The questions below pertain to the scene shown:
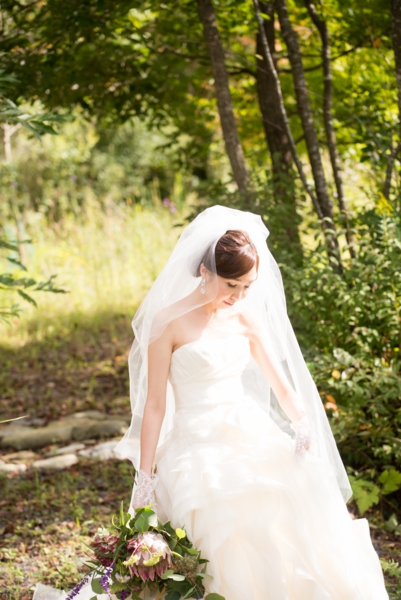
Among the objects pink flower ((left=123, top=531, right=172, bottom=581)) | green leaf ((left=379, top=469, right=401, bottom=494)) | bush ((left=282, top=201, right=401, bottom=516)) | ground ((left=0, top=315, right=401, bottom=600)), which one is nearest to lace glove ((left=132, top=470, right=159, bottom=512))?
pink flower ((left=123, top=531, right=172, bottom=581))

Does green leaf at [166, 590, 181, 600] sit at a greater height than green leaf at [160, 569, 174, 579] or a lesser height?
lesser

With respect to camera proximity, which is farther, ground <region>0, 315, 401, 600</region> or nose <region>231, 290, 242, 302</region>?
ground <region>0, 315, 401, 600</region>

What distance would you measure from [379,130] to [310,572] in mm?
3285

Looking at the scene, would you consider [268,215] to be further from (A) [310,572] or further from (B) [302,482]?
(A) [310,572]

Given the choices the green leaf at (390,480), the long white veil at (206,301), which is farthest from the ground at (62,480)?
the long white veil at (206,301)

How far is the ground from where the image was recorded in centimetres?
311

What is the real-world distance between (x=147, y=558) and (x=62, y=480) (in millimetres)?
2326

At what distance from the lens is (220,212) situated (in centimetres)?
265

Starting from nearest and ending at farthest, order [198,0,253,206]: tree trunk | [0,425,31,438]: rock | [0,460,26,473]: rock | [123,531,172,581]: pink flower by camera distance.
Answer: [123,531,172,581]: pink flower → [198,0,253,206]: tree trunk → [0,460,26,473]: rock → [0,425,31,438]: rock

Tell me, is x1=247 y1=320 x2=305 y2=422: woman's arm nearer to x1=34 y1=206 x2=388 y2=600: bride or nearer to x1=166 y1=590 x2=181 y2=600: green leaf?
x1=34 y1=206 x2=388 y2=600: bride

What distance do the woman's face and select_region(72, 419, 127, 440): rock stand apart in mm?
2635

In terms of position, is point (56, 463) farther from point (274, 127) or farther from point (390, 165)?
point (390, 165)

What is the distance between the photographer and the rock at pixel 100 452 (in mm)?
4418

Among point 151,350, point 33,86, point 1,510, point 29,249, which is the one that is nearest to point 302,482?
point 151,350
